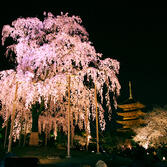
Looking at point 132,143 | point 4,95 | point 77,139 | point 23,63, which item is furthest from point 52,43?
point 132,143

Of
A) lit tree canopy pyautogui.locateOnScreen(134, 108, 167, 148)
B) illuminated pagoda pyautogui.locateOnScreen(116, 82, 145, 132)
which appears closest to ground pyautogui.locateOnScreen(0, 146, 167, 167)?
lit tree canopy pyautogui.locateOnScreen(134, 108, 167, 148)

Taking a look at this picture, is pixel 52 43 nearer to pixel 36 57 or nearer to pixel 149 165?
pixel 36 57

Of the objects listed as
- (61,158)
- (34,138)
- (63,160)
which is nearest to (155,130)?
(61,158)

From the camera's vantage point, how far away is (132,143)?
82.7 feet

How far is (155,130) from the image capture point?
19188mm

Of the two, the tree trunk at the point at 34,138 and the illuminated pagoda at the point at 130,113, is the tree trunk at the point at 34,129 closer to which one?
the tree trunk at the point at 34,138

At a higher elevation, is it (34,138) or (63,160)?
(34,138)

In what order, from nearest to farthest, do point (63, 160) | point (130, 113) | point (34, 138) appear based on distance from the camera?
point (63, 160)
point (34, 138)
point (130, 113)

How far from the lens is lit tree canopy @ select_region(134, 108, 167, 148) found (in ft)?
61.1

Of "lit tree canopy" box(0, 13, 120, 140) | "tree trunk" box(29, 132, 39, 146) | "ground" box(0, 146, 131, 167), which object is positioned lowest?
"ground" box(0, 146, 131, 167)

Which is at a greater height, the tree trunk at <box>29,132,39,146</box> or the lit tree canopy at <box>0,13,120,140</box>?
the lit tree canopy at <box>0,13,120,140</box>

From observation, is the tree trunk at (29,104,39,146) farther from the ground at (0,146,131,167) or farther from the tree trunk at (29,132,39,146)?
the ground at (0,146,131,167)

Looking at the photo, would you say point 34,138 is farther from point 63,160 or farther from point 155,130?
point 155,130

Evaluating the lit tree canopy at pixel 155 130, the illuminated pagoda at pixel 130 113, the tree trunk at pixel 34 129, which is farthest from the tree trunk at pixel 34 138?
the illuminated pagoda at pixel 130 113
